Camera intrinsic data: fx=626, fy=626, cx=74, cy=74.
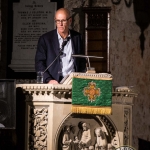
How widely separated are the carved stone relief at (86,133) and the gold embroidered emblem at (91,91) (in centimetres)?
22

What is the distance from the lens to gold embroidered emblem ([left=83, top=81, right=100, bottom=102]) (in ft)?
20.3

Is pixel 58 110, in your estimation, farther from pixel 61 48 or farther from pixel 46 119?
pixel 61 48

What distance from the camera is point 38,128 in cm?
613

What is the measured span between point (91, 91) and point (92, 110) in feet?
0.63

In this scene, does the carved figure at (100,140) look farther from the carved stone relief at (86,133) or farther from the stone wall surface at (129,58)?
the stone wall surface at (129,58)

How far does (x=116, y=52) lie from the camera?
10.1 meters

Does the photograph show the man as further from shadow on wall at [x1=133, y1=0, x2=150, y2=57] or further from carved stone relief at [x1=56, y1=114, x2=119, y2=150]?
shadow on wall at [x1=133, y1=0, x2=150, y2=57]

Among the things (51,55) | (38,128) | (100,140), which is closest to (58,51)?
(51,55)

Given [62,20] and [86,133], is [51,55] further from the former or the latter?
[86,133]

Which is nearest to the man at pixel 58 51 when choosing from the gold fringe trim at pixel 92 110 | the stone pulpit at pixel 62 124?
the stone pulpit at pixel 62 124

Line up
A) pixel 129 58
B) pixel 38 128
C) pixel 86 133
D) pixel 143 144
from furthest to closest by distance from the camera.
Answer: pixel 129 58
pixel 143 144
pixel 86 133
pixel 38 128

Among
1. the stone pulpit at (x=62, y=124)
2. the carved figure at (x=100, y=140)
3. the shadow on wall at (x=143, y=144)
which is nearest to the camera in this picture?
the stone pulpit at (x=62, y=124)

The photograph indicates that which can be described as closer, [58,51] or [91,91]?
[91,91]

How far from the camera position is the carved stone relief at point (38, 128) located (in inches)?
241
